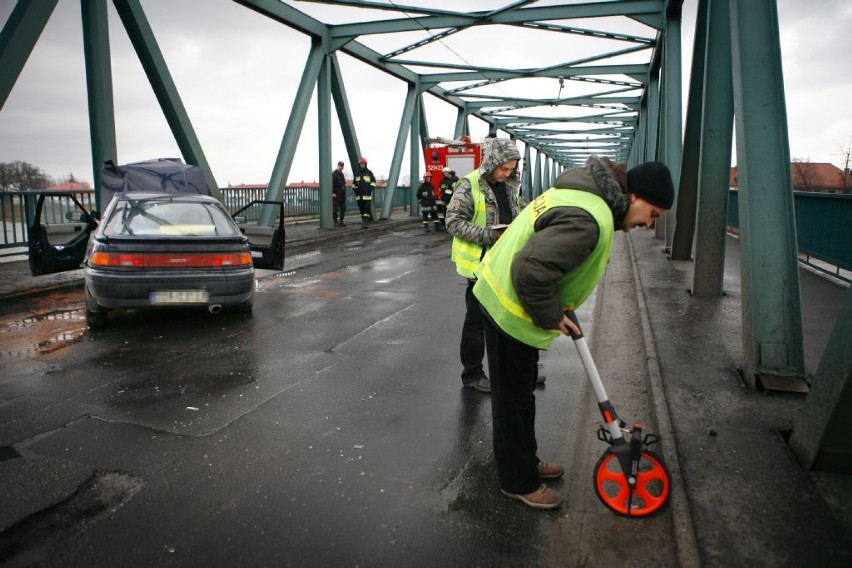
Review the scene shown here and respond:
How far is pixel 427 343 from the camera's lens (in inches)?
227

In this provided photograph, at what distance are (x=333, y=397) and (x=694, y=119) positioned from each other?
7012 millimetres

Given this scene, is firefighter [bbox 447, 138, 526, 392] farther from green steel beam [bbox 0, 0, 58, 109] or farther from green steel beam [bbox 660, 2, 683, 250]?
green steel beam [bbox 0, 0, 58, 109]

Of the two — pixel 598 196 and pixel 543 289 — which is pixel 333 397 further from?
pixel 598 196

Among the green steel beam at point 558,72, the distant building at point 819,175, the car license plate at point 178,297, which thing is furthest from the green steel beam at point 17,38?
the distant building at point 819,175

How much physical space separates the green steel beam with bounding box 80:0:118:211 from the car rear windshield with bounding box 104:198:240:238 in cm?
427

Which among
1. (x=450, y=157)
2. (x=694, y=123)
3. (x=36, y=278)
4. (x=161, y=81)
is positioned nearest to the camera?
(x=694, y=123)

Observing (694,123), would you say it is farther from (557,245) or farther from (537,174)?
(537,174)

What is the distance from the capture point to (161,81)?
11938mm

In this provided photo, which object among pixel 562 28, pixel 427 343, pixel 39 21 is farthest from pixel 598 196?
pixel 562 28

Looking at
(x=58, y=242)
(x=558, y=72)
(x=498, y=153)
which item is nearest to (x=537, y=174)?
(x=558, y=72)

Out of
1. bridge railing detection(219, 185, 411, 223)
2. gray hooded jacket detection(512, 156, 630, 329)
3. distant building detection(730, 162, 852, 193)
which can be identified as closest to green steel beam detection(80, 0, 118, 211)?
bridge railing detection(219, 185, 411, 223)

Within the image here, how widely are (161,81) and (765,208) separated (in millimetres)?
11738

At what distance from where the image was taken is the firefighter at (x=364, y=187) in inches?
754

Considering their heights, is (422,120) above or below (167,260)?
above
